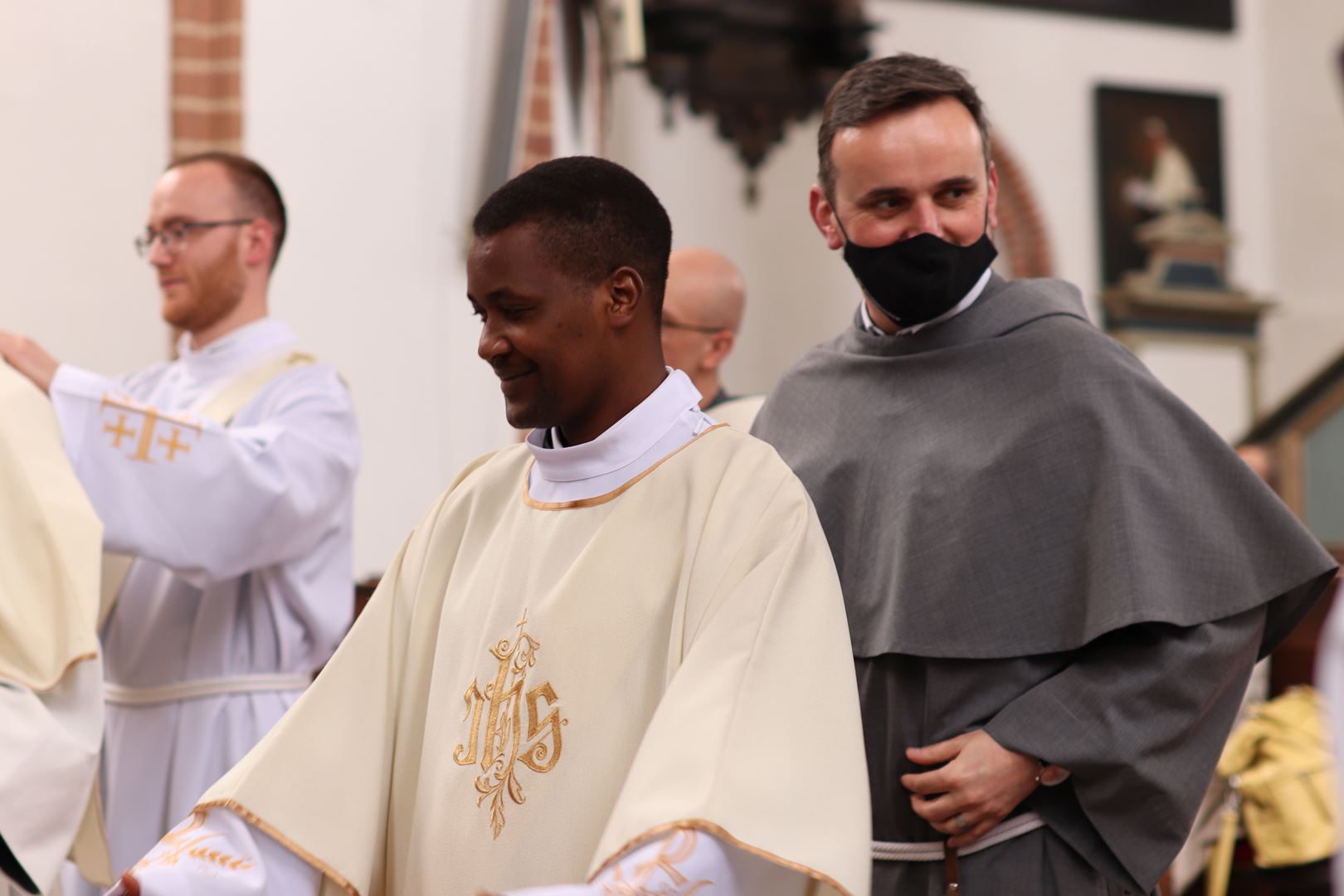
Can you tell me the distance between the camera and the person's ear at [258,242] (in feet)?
13.7

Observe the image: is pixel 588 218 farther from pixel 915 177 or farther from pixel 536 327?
pixel 915 177

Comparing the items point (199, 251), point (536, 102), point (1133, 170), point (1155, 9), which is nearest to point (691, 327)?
point (199, 251)

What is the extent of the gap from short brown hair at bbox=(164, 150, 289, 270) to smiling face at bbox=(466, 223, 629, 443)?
2.27 meters

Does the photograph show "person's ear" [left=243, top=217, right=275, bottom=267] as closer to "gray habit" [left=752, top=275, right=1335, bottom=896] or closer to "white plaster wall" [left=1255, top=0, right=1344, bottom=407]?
"gray habit" [left=752, top=275, right=1335, bottom=896]

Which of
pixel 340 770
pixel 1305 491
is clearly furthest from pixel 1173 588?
pixel 1305 491

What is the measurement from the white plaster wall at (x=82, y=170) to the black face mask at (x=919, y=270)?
400cm

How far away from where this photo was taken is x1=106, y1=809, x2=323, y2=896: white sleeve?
6.54ft

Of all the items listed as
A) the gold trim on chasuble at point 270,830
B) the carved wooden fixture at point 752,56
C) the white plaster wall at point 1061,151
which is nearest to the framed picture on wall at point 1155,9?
the white plaster wall at point 1061,151

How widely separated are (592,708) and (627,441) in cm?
35

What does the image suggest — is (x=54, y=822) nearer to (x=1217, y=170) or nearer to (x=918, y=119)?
(x=918, y=119)

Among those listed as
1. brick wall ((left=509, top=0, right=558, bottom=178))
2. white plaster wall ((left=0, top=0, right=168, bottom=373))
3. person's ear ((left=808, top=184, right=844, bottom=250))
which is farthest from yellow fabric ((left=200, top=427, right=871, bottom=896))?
brick wall ((left=509, top=0, right=558, bottom=178))

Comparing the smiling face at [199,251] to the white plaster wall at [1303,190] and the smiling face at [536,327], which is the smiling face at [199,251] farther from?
the white plaster wall at [1303,190]

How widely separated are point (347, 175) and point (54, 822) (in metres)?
3.82

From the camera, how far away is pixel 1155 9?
13.9 metres
